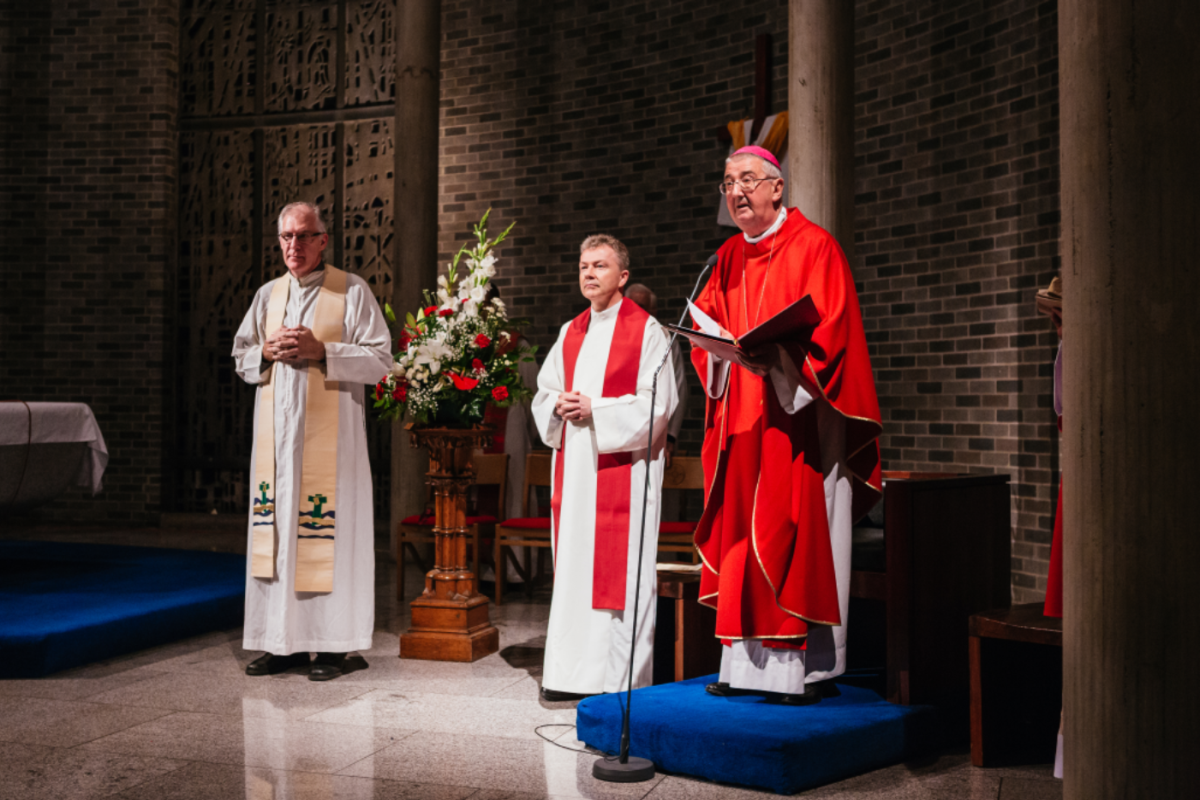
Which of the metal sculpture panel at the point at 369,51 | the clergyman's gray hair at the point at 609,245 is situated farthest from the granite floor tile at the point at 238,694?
the metal sculpture panel at the point at 369,51

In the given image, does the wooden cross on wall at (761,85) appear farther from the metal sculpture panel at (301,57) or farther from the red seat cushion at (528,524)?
the metal sculpture panel at (301,57)

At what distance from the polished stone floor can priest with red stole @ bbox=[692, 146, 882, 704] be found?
454 millimetres

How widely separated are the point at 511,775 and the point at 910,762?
4.02ft

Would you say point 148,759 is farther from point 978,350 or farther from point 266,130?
point 266,130

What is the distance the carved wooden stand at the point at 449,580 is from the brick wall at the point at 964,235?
2.76 m

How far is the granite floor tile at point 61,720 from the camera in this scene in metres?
3.62

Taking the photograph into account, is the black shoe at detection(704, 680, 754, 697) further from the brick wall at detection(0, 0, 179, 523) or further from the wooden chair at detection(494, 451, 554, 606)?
the brick wall at detection(0, 0, 179, 523)

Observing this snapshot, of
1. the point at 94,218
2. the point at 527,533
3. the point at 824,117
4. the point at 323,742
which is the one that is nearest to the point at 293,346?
the point at 323,742

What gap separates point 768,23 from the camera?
7.52 meters

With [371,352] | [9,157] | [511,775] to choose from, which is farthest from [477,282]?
[9,157]

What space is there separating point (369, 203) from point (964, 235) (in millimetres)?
5102

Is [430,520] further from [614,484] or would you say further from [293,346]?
[614,484]

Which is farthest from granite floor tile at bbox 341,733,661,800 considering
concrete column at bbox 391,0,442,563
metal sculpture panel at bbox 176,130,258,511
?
metal sculpture panel at bbox 176,130,258,511

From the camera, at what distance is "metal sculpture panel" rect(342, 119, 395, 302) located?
9297mm
